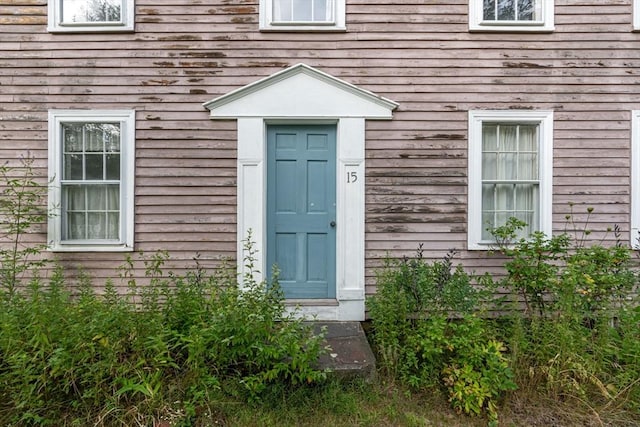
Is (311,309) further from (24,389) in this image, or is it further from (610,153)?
(610,153)

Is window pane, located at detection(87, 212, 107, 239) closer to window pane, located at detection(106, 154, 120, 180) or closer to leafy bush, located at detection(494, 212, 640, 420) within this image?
window pane, located at detection(106, 154, 120, 180)

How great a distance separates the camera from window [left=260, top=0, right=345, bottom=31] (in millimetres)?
4230

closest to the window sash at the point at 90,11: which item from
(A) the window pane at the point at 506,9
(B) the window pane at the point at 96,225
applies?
(B) the window pane at the point at 96,225

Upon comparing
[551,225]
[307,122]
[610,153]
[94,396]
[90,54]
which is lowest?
[94,396]

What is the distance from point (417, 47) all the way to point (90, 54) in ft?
12.8

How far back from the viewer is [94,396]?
2.69 m

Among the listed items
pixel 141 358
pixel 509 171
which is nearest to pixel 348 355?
pixel 141 358

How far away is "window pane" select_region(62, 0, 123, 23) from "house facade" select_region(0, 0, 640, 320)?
0.13 feet

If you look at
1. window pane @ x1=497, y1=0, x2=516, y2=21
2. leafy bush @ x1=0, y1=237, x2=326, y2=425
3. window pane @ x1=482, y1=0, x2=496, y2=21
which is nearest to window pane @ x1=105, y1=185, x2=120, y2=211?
leafy bush @ x1=0, y1=237, x2=326, y2=425

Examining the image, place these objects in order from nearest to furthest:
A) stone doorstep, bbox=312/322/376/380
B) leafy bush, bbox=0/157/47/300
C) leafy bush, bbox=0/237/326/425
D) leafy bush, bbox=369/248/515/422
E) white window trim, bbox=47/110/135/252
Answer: leafy bush, bbox=0/237/326/425
leafy bush, bbox=369/248/515/422
stone doorstep, bbox=312/322/376/380
leafy bush, bbox=0/157/47/300
white window trim, bbox=47/110/135/252

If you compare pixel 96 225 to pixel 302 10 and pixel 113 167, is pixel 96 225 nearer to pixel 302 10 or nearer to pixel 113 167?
pixel 113 167

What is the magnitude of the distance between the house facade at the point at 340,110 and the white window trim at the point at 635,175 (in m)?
0.02

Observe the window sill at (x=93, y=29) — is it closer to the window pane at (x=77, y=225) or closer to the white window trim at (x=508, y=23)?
the window pane at (x=77, y=225)

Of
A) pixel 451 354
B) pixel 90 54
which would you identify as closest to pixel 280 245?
pixel 451 354
